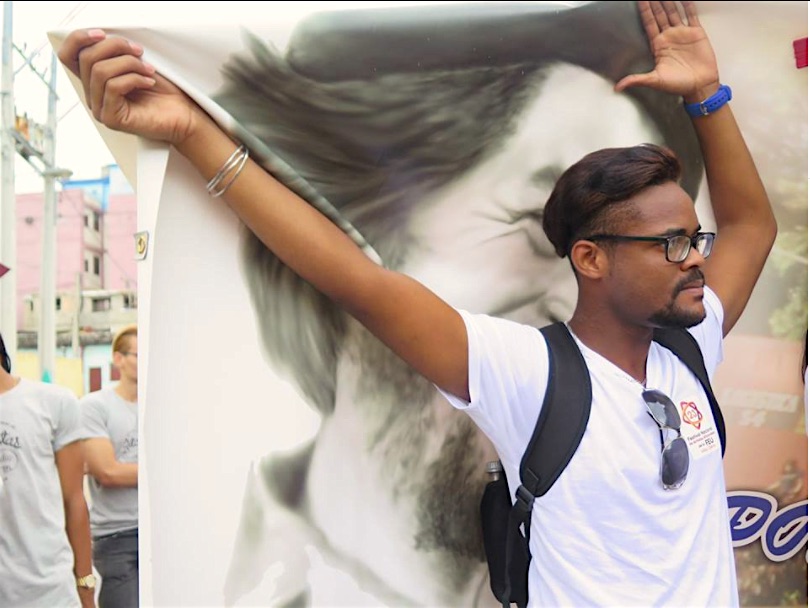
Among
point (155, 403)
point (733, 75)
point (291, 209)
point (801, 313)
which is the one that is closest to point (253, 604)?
point (155, 403)

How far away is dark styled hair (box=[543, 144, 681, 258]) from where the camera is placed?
1272 mm

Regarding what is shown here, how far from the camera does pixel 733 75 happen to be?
59.4 inches

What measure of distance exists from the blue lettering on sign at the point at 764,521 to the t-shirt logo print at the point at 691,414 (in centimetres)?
33

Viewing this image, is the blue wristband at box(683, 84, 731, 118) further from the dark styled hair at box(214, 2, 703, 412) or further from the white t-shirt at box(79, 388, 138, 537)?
the white t-shirt at box(79, 388, 138, 537)

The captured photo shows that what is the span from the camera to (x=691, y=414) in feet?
4.30

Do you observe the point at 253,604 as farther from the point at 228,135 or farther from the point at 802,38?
the point at 802,38

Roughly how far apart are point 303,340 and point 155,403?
308 millimetres

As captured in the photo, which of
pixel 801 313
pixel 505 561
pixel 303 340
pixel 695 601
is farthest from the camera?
pixel 801 313

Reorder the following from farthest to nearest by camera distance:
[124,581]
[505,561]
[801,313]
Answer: [124,581] → [801,313] → [505,561]

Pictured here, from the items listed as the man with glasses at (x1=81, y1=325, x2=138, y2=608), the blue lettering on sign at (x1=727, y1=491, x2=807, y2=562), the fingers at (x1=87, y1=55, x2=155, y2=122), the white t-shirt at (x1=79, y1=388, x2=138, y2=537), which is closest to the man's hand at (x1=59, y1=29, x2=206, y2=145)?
the fingers at (x1=87, y1=55, x2=155, y2=122)

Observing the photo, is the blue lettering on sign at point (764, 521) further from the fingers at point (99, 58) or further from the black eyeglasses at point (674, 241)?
the fingers at point (99, 58)

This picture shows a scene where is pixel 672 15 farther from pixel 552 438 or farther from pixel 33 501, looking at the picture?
pixel 33 501

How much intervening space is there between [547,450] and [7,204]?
2.21m

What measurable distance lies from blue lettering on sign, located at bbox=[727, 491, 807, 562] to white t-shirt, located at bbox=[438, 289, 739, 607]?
0.90 ft
